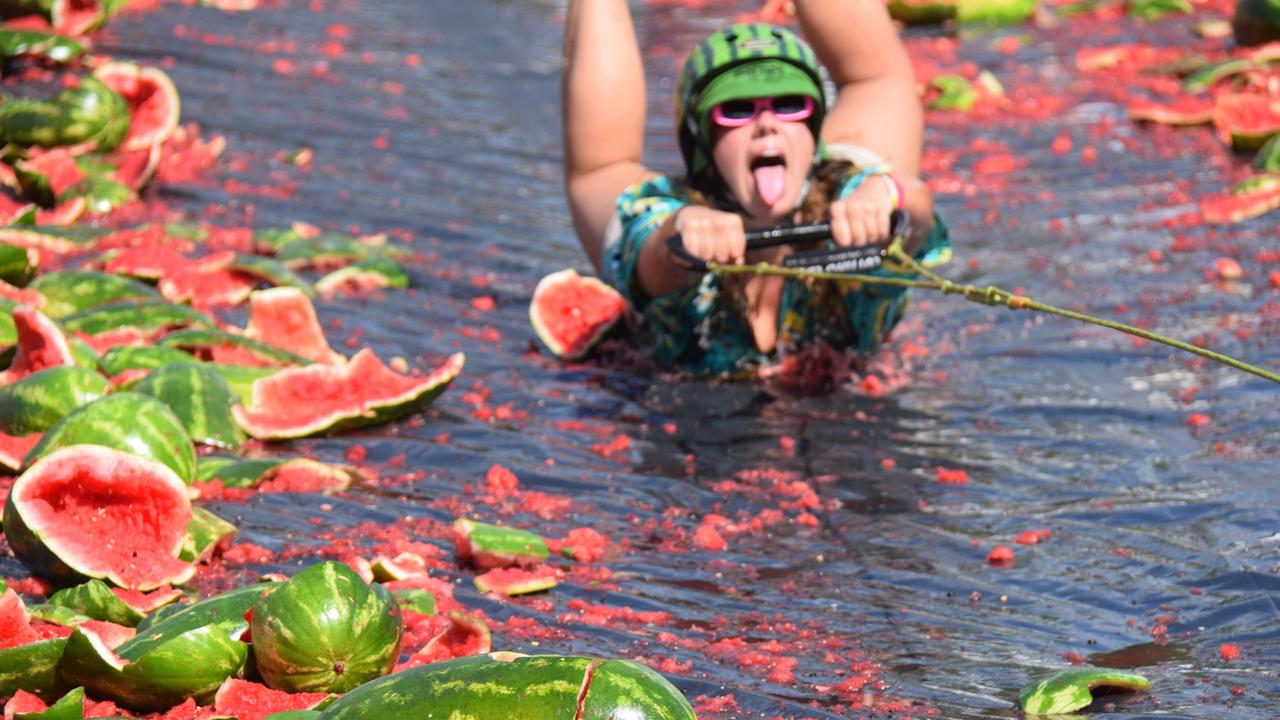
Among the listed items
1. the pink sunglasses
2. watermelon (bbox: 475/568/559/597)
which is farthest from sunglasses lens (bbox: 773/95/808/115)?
watermelon (bbox: 475/568/559/597)

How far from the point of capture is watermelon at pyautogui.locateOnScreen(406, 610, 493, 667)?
11.9ft

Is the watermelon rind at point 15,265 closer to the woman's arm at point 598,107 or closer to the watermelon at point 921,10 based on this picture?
the woman's arm at point 598,107

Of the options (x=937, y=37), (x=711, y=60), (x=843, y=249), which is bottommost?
(x=937, y=37)

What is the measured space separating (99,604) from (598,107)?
352 cm

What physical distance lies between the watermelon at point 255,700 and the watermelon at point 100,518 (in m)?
0.65

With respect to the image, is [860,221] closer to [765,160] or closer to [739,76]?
[765,160]

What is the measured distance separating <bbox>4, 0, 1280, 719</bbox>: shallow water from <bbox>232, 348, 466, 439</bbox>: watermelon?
9cm

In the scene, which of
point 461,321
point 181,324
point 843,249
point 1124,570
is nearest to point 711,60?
point 843,249

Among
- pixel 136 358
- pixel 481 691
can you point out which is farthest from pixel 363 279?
pixel 481 691

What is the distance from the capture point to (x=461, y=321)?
22.7 feet

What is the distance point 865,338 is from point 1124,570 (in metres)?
2.11

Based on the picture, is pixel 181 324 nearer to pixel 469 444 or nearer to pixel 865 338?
pixel 469 444

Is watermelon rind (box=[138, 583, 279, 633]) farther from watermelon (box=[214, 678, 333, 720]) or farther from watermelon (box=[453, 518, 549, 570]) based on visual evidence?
watermelon (box=[453, 518, 549, 570])

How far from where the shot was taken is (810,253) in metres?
5.54
